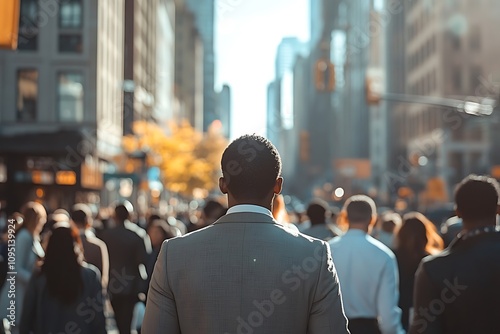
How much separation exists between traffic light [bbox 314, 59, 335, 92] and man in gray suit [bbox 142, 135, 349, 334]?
69.1 ft

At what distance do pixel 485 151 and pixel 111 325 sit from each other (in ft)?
178

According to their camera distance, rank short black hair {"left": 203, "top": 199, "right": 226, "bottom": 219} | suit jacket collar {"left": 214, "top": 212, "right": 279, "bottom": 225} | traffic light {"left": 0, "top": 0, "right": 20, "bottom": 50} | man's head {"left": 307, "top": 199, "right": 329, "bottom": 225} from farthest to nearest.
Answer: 1. short black hair {"left": 203, "top": 199, "right": 226, "bottom": 219}
2. man's head {"left": 307, "top": 199, "right": 329, "bottom": 225}
3. traffic light {"left": 0, "top": 0, "right": 20, "bottom": 50}
4. suit jacket collar {"left": 214, "top": 212, "right": 279, "bottom": 225}

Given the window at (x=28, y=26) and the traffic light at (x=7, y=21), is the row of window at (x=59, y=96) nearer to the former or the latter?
the window at (x=28, y=26)

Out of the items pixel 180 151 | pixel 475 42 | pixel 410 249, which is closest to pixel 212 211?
pixel 410 249

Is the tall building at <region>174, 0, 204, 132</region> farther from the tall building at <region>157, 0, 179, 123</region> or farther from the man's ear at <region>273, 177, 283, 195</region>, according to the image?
the man's ear at <region>273, 177, 283, 195</region>

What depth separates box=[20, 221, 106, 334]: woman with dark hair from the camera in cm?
745

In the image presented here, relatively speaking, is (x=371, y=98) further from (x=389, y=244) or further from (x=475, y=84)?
(x=475, y=84)

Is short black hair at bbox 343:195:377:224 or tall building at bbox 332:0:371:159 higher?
tall building at bbox 332:0:371:159

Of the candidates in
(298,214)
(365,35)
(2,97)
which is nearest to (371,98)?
(298,214)

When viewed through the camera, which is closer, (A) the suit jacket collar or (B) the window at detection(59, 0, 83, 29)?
(A) the suit jacket collar

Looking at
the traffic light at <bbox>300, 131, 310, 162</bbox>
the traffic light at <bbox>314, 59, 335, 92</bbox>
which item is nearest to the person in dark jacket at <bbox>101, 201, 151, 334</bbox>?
the traffic light at <bbox>314, 59, 335, 92</bbox>

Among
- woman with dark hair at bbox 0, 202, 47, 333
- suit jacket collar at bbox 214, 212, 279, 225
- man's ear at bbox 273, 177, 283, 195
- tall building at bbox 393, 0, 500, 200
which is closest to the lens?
suit jacket collar at bbox 214, 212, 279, 225

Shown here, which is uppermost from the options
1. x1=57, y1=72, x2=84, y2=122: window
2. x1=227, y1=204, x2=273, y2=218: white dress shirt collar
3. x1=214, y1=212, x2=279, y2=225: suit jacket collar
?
x1=57, y1=72, x2=84, y2=122: window

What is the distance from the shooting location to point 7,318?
9.69 m
